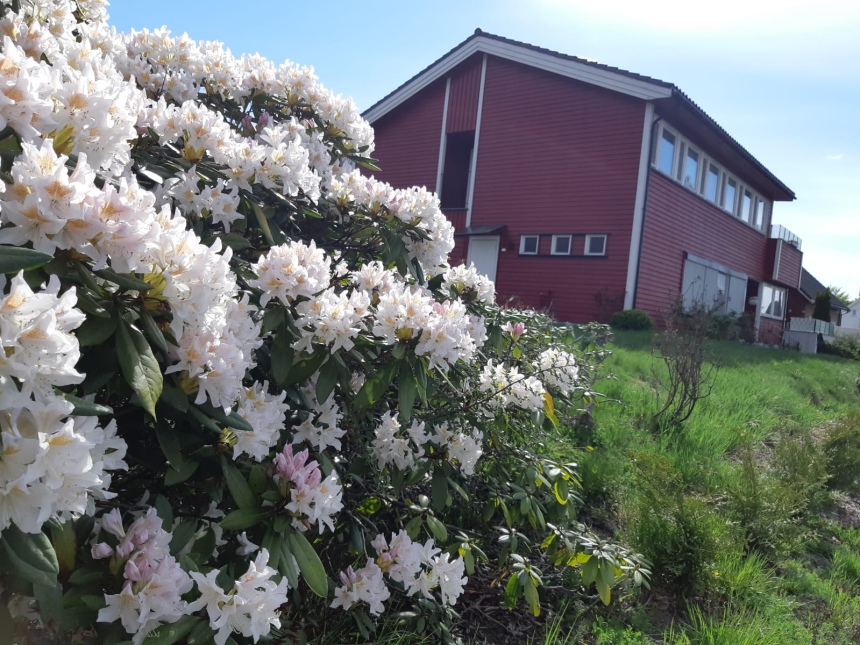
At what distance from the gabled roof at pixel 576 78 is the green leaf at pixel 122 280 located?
42.4ft

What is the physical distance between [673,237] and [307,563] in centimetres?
1454

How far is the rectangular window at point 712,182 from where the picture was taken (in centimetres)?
1612

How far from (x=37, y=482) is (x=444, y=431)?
5.55 feet

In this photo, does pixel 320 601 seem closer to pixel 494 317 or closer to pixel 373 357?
pixel 373 357

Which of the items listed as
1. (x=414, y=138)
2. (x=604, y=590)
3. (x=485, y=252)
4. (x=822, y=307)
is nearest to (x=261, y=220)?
(x=604, y=590)

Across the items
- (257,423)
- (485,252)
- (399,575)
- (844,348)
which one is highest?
(485,252)

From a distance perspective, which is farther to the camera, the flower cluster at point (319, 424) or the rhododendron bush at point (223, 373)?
the flower cluster at point (319, 424)

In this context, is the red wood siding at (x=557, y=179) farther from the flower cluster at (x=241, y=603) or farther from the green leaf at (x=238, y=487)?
the flower cluster at (x=241, y=603)

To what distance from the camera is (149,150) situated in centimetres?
188

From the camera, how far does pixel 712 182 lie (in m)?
16.5

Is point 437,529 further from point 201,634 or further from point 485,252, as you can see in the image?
point 485,252

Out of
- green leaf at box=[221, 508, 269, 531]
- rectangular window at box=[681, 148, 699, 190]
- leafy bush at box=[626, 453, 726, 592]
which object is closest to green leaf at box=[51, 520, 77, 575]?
green leaf at box=[221, 508, 269, 531]

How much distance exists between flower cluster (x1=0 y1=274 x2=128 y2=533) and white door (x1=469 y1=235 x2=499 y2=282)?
14015 mm

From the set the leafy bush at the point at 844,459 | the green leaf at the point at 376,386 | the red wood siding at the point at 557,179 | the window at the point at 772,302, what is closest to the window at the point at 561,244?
the red wood siding at the point at 557,179
